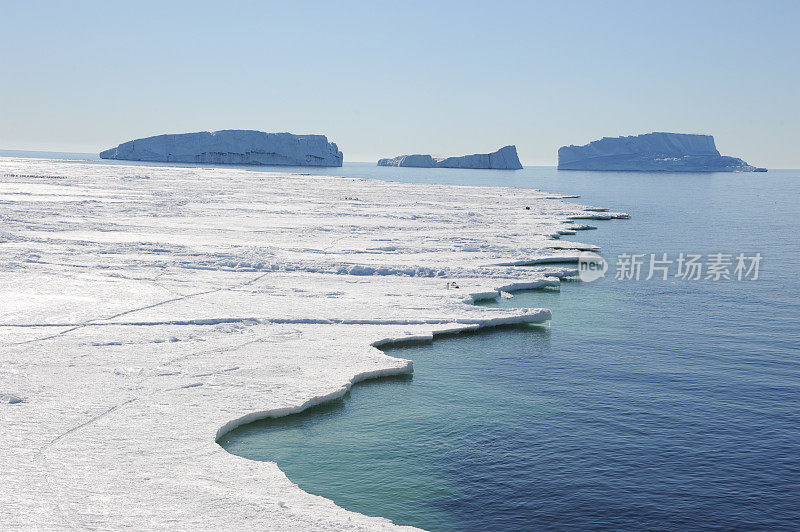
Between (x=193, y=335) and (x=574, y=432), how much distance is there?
6.78 metres

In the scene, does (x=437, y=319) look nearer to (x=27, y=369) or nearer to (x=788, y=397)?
(x=788, y=397)

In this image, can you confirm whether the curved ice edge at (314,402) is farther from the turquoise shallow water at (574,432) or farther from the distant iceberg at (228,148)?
the distant iceberg at (228,148)

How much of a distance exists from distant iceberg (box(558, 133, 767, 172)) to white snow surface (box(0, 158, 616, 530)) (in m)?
140

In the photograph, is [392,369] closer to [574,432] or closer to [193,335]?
[574,432]

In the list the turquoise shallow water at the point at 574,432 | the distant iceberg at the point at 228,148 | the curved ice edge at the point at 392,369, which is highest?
the distant iceberg at the point at 228,148

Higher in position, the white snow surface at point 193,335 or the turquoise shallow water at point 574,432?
the white snow surface at point 193,335

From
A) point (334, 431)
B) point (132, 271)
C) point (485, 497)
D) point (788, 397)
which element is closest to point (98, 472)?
point (334, 431)

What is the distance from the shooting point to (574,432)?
32.5 feet

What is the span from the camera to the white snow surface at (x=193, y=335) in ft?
22.6

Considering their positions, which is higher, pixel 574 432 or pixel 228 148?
pixel 228 148

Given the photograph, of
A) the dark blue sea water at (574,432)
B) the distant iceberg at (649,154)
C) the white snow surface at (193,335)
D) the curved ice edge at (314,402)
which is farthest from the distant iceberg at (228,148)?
the curved ice edge at (314,402)

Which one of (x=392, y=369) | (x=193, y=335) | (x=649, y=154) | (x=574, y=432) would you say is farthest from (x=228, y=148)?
(x=574, y=432)

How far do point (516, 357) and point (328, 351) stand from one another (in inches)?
150

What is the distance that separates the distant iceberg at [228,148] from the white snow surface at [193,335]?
9898cm
